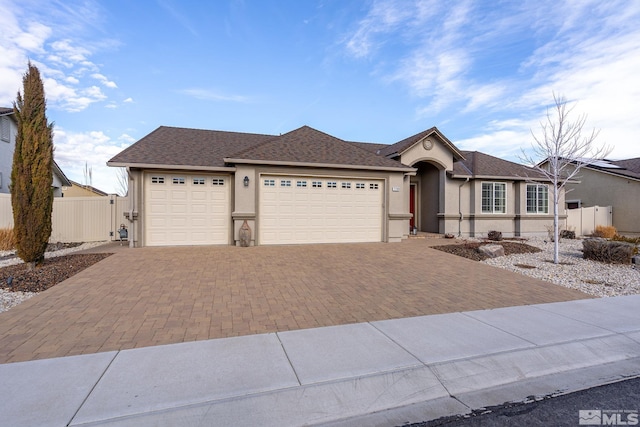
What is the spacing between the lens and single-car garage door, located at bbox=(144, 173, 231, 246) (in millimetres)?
12844

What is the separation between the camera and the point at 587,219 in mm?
20922

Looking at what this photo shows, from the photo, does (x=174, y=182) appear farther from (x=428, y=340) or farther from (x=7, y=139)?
(x=7, y=139)

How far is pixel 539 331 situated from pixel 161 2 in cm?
1378

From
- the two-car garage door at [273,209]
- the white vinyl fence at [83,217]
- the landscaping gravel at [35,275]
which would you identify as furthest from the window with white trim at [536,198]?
the white vinyl fence at [83,217]

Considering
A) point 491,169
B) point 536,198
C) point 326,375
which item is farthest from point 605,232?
point 326,375

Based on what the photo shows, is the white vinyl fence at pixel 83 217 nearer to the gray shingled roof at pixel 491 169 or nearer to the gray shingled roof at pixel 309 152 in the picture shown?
the gray shingled roof at pixel 309 152

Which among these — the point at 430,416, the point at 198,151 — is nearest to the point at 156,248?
the point at 198,151

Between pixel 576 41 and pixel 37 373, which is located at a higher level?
pixel 576 41

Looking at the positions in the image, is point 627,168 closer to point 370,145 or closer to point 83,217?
point 370,145

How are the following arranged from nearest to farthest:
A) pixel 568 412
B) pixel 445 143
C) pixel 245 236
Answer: pixel 568 412 → pixel 245 236 → pixel 445 143

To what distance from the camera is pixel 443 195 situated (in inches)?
695

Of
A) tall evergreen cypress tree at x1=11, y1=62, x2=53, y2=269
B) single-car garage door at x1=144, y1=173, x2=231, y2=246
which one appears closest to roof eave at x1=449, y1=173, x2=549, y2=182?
single-car garage door at x1=144, y1=173, x2=231, y2=246

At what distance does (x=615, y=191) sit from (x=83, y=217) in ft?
102

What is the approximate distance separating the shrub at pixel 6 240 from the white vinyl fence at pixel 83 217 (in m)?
1.48
